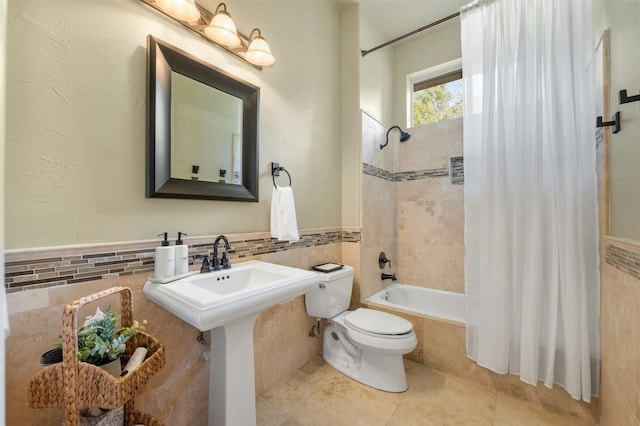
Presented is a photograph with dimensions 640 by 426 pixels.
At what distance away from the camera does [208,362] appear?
4.42 feet

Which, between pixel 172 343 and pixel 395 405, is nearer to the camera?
pixel 172 343

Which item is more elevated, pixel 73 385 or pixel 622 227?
pixel 622 227

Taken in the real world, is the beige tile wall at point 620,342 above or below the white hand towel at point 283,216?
below

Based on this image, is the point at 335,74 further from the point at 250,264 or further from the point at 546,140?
the point at 250,264

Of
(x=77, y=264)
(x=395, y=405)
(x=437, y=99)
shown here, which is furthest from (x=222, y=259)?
(x=437, y=99)

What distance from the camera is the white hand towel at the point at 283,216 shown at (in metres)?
1.56

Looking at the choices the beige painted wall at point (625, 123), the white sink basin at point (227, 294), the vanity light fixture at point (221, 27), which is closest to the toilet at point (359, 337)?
the white sink basin at point (227, 294)

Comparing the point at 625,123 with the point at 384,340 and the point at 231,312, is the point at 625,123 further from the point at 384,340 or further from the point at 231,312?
the point at 231,312

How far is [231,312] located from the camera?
908mm

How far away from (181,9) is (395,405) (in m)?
2.32

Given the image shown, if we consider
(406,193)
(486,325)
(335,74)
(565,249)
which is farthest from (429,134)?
(486,325)

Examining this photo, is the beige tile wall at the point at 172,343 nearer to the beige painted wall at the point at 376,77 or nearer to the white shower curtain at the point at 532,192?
the white shower curtain at the point at 532,192

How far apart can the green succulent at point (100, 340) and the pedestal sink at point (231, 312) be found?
16cm

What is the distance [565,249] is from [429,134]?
152 centimetres
